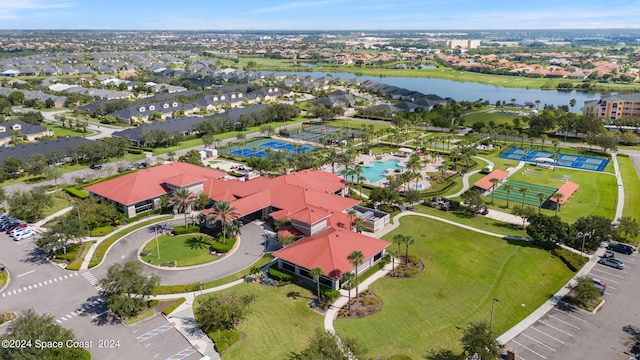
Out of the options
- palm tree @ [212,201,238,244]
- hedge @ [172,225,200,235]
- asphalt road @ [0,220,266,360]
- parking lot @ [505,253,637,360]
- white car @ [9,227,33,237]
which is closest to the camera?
parking lot @ [505,253,637,360]

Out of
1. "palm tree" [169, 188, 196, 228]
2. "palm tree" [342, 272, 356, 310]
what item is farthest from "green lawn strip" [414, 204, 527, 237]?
"palm tree" [169, 188, 196, 228]

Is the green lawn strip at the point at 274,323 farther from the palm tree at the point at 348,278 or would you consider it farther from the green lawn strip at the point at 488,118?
the green lawn strip at the point at 488,118

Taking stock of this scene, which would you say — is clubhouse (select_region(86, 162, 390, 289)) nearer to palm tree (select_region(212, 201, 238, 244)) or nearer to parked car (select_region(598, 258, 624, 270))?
palm tree (select_region(212, 201, 238, 244))

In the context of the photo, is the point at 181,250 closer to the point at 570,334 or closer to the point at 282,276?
the point at 282,276

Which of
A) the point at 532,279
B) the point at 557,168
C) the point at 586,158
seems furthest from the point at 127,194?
the point at 586,158

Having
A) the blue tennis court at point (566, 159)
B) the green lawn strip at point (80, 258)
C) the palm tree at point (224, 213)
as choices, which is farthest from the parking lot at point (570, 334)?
the blue tennis court at point (566, 159)
